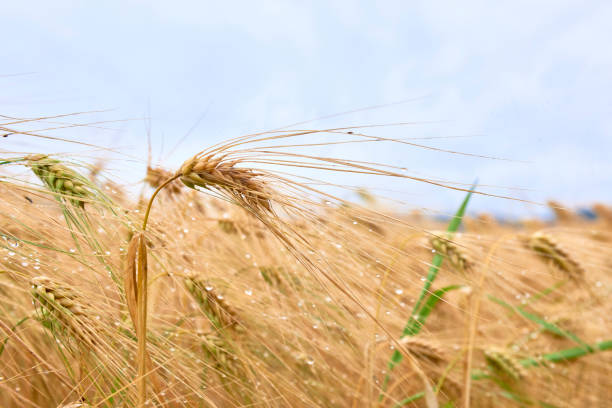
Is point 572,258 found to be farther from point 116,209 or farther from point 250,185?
point 116,209

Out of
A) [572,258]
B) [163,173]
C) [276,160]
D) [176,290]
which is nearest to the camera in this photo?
[276,160]

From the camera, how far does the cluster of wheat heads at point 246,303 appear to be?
2.10 ft

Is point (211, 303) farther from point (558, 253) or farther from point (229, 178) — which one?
point (558, 253)

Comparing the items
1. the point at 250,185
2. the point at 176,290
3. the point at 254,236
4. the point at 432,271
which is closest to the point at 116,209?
the point at 250,185

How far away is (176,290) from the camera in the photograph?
3.26 ft

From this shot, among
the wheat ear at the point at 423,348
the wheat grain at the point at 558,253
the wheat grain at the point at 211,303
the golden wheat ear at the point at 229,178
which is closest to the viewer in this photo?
the golden wheat ear at the point at 229,178

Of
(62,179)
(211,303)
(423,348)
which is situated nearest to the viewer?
(62,179)

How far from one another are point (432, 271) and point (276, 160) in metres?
0.53

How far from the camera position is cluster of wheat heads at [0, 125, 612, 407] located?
2.10ft

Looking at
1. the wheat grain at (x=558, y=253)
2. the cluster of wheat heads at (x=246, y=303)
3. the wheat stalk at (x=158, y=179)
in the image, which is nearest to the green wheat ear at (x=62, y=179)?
the cluster of wheat heads at (x=246, y=303)

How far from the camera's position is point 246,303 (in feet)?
2.99

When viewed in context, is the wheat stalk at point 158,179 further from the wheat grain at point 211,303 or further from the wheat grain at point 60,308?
the wheat grain at point 60,308

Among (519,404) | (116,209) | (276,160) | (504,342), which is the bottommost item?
(519,404)

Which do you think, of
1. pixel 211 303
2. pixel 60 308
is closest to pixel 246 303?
pixel 211 303
